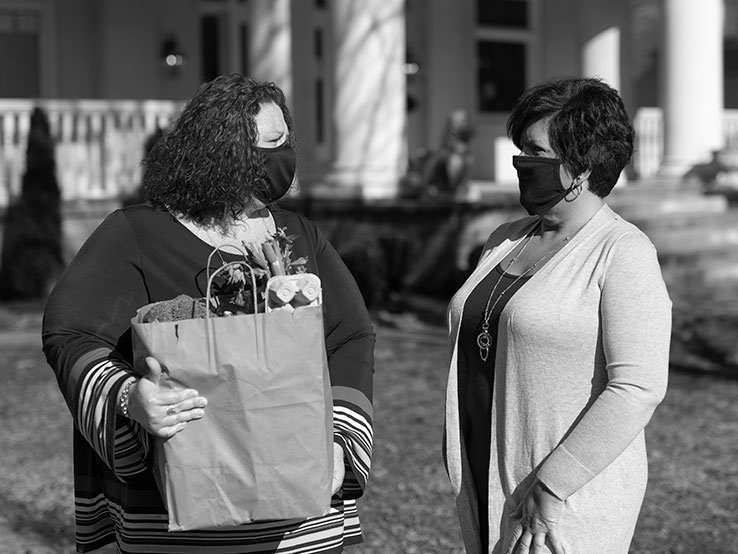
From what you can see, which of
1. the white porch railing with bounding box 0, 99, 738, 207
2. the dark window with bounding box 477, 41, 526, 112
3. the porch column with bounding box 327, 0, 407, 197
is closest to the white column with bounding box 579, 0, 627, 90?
the dark window with bounding box 477, 41, 526, 112

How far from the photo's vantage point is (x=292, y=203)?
40.7 ft

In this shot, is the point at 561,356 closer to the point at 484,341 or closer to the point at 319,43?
the point at 484,341

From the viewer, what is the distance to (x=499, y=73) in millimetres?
17625

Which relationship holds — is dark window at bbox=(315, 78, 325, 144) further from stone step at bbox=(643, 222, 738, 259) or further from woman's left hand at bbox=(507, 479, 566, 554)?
woman's left hand at bbox=(507, 479, 566, 554)

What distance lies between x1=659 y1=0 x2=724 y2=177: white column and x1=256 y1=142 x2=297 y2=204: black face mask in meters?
11.2

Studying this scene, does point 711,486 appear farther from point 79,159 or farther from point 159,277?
point 79,159

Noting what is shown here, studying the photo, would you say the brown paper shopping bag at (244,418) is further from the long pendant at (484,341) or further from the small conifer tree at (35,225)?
the small conifer tree at (35,225)

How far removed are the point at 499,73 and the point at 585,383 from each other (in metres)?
→ 15.6

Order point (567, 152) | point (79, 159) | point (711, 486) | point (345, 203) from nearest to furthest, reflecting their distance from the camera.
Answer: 1. point (567, 152)
2. point (711, 486)
3. point (345, 203)
4. point (79, 159)

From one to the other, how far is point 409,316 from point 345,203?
2.19 meters

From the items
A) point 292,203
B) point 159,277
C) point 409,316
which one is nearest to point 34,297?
point 292,203

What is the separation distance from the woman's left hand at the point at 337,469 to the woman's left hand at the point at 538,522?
0.44 m

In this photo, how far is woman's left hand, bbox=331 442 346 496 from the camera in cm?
245

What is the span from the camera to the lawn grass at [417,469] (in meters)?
4.98
